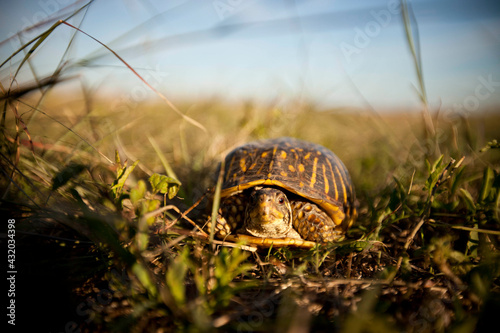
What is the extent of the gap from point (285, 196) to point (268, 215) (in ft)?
1.07

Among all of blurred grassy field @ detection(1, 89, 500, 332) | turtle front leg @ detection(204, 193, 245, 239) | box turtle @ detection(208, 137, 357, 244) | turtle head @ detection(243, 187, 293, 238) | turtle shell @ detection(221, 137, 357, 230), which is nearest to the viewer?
blurred grassy field @ detection(1, 89, 500, 332)

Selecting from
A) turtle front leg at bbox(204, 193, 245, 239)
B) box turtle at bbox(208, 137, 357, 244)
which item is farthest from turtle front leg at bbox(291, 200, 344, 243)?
turtle front leg at bbox(204, 193, 245, 239)

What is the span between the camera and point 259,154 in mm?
2395

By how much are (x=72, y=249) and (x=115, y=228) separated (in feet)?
2.03

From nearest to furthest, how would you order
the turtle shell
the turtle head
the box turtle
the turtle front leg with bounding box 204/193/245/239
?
1. the turtle head
2. the box turtle
3. the turtle shell
4. the turtle front leg with bounding box 204/193/245/239

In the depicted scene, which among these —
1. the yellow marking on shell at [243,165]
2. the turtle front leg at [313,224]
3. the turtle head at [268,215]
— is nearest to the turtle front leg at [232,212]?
the turtle head at [268,215]

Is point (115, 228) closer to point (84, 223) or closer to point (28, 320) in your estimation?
point (84, 223)

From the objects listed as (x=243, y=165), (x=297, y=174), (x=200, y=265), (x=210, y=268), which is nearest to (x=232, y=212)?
(x=243, y=165)

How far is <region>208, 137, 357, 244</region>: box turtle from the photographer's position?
2080mm

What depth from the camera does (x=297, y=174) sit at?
89.4 inches

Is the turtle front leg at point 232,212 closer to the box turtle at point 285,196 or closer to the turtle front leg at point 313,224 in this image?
the box turtle at point 285,196

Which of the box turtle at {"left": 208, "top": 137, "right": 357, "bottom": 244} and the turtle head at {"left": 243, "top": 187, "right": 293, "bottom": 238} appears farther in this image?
the box turtle at {"left": 208, "top": 137, "right": 357, "bottom": 244}

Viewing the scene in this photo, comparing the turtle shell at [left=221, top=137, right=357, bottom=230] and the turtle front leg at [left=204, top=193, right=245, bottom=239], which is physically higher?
the turtle shell at [left=221, top=137, right=357, bottom=230]

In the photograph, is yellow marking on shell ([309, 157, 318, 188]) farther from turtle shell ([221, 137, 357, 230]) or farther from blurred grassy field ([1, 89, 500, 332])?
blurred grassy field ([1, 89, 500, 332])
